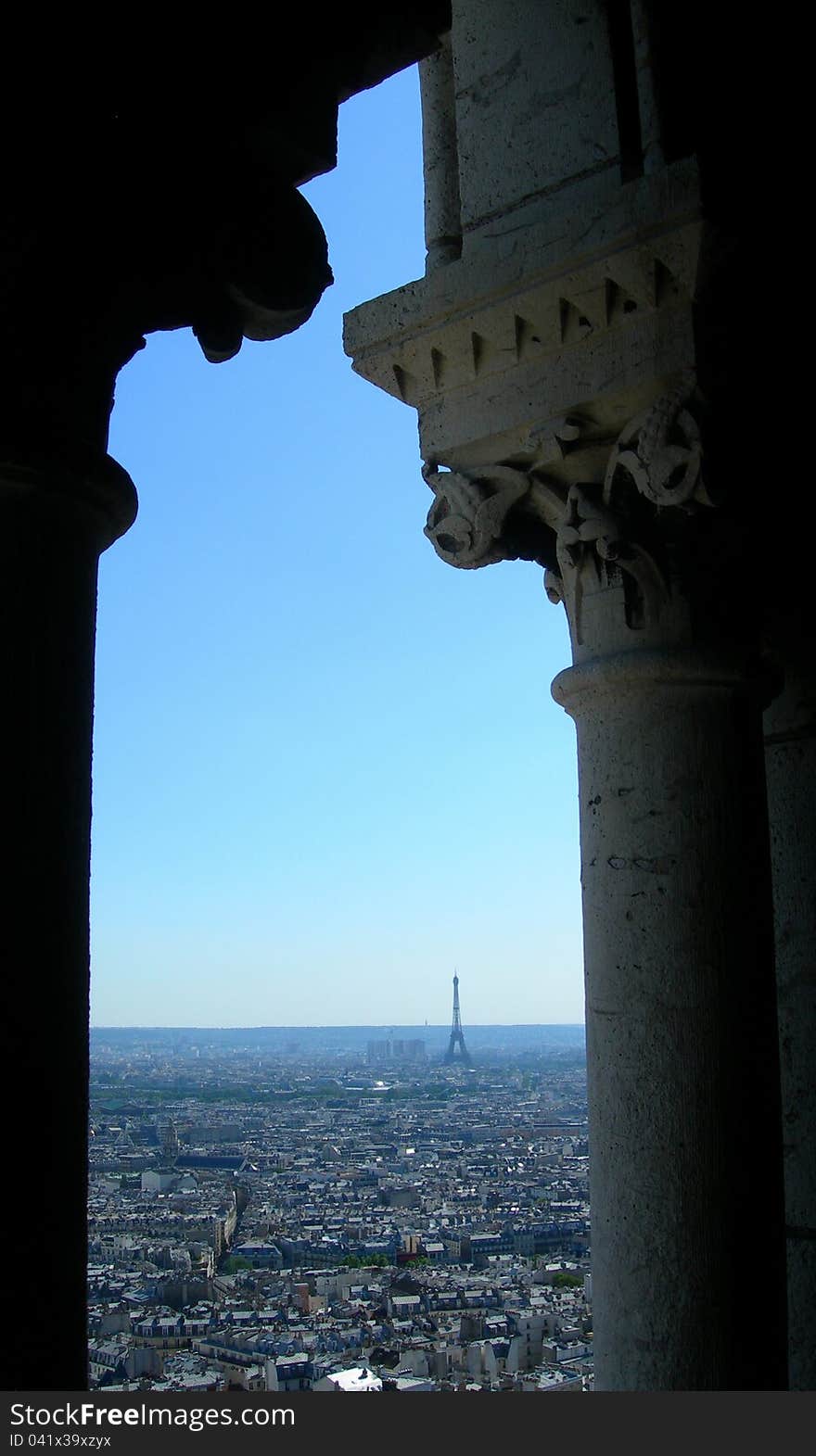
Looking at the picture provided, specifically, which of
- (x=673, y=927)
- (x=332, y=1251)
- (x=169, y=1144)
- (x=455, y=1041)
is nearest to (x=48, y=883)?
(x=673, y=927)

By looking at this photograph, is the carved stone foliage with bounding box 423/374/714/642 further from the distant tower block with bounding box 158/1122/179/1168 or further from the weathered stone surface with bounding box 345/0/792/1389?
the distant tower block with bounding box 158/1122/179/1168

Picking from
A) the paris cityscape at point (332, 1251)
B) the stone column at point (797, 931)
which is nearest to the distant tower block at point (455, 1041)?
the paris cityscape at point (332, 1251)

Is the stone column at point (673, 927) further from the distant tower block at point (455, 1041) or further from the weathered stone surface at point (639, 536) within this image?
the distant tower block at point (455, 1041)

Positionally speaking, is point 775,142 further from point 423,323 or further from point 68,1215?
point 68,1215

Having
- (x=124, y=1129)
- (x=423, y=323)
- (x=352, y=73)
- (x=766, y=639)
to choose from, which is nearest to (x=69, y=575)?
(x=352, y=73)

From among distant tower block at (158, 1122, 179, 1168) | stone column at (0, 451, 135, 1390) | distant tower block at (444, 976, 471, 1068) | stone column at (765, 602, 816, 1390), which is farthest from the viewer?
distant tower block at (444, 976, 471, 1068)

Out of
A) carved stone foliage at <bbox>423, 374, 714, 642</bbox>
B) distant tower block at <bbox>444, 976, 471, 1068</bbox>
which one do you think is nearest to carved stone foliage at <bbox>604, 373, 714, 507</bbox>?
carved stone foliage at <bbox>423, 374, 714, 642</bbox>
